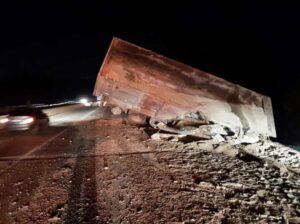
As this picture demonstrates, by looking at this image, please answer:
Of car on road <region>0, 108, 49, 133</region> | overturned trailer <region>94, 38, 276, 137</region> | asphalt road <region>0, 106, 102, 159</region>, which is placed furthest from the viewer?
car on road <region>0, 108, 49, 133</region>

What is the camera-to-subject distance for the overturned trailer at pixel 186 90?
247 inches

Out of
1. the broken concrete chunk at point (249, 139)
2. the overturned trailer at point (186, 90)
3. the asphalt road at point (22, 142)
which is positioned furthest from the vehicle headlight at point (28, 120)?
the broken concrete chunk at point (249, 139)

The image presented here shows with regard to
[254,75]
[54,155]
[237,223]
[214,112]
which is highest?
[254,75]

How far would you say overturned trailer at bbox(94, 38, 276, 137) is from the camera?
6.27 metres

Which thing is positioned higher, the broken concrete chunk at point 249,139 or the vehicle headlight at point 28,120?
the vehicle headlight at point 28,120

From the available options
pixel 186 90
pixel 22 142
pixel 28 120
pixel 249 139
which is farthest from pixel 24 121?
pixel 249 139

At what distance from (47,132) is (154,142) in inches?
183

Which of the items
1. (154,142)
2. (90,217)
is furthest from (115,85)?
(90,217)

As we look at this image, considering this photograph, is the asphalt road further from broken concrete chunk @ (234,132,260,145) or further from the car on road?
broken concrete chunk @ (234,132,260,145)

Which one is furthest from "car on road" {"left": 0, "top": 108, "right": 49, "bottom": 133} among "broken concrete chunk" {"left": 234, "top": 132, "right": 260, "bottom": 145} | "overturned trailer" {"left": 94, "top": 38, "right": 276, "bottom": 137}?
"broken concrete chunk" {"left": 234, "top": 132, "right": 260, "bottom": 145}

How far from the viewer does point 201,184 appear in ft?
13.9

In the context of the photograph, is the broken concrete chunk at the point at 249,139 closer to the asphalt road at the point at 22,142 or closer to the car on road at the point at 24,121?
the asphalt road at the point at 22,142

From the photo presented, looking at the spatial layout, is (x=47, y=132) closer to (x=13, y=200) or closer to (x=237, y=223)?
(x=13, y=200)

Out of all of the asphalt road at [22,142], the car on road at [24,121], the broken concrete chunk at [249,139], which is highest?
the car on road at [24,121]
